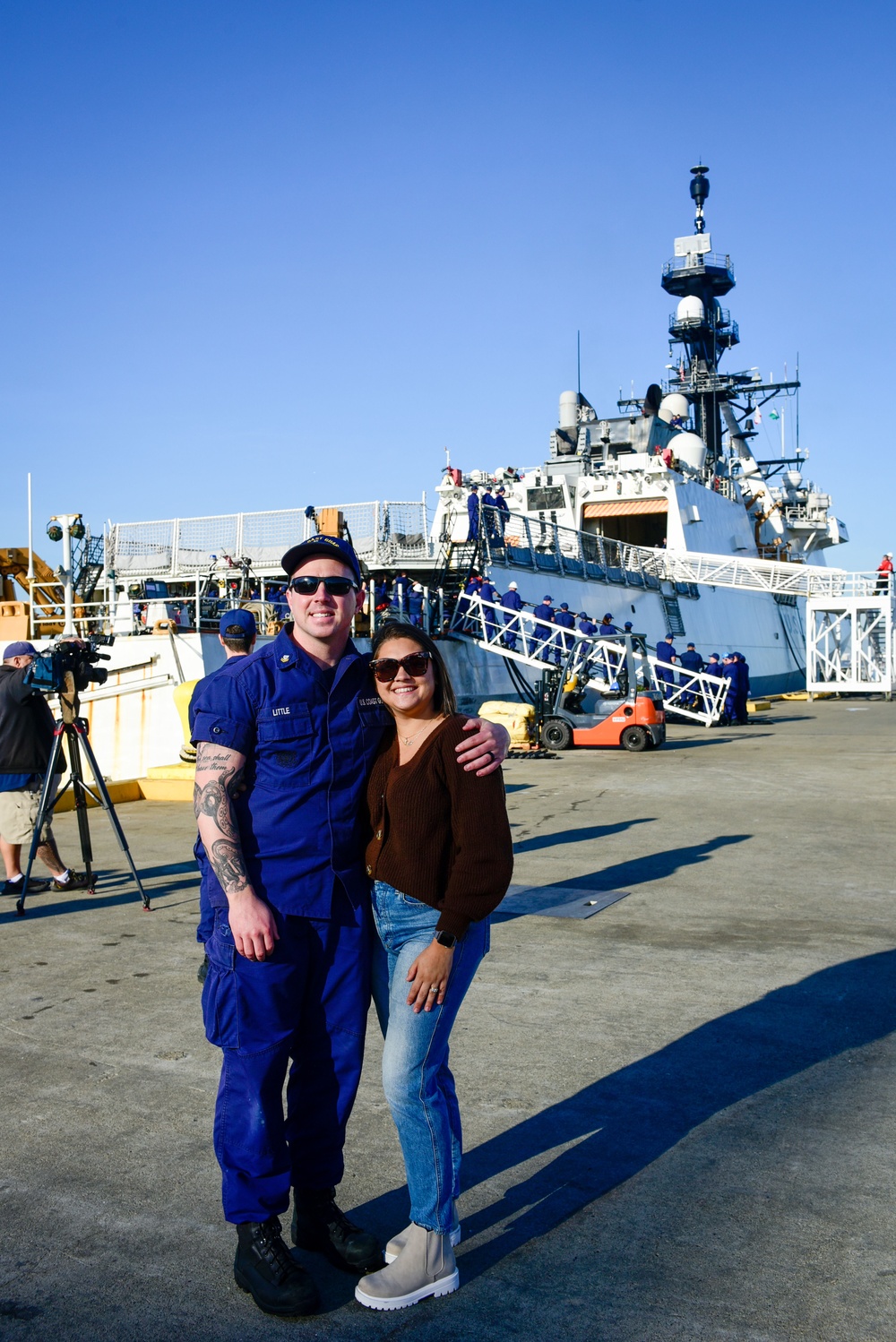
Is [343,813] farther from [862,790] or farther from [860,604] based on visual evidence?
[860,604]

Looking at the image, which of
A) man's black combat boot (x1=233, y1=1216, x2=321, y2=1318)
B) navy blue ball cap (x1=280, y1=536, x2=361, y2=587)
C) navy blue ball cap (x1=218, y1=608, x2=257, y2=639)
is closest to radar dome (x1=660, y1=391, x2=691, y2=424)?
navy blue ball cap (x1=218, y1=608, x2=257, y2=639)

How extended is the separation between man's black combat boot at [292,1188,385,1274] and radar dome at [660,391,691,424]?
41.7 m

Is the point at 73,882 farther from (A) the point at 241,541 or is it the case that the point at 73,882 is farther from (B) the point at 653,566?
(B) the point at 653,566

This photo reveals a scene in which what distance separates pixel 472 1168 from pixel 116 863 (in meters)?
5.77

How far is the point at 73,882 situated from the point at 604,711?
453 inches

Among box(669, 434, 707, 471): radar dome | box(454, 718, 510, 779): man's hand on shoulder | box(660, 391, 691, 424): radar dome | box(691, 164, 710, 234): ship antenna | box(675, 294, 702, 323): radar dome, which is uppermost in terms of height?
box(691, 164, 710, 234): ship antenna

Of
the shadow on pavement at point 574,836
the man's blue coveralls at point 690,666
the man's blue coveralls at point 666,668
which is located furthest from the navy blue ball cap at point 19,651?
the man's blue coveralls at point 690,666

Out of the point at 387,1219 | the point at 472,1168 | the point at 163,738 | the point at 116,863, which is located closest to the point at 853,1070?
the point at 472,1168

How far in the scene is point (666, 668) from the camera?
76.1 feet

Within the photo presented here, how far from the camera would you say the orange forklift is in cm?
1680

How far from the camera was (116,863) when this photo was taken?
27.0 ft

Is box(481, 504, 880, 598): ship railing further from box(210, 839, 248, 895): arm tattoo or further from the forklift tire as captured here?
box(210, 839, 248, 895): arm tattoo

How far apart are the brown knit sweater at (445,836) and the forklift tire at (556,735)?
47.2 feet

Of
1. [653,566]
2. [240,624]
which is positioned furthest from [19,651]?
[653,566]
